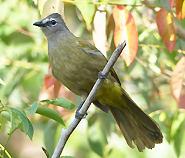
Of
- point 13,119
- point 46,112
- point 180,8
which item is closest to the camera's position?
point 13,119

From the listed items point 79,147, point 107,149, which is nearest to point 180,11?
point 107,149

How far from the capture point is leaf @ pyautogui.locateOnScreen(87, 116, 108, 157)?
3072mm

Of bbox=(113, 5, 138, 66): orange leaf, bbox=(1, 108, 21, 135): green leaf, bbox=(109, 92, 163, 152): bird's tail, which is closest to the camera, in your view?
bbox=(1, 108, 21, 135): green leaf

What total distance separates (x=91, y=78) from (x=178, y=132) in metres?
A: 0.91

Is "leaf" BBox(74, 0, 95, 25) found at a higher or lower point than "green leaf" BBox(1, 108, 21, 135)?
higher

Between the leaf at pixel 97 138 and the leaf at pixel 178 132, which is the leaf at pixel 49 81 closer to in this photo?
the leaf at pixel 97 138

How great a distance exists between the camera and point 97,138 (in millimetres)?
3102

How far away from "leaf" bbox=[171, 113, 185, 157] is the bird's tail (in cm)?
21

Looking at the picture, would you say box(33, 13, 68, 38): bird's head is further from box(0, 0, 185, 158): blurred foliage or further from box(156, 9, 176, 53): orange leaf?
box(156, 9, 176, 53): orange leaf

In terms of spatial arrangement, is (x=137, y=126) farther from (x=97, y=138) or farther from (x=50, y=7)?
(x=50, y=7)

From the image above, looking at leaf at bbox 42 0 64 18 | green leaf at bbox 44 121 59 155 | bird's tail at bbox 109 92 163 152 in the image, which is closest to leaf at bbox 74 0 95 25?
leaf at bbox 42 0 64 18

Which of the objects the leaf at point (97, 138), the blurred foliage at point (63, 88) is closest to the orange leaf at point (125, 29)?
the blurred foliage at point (63, 88)

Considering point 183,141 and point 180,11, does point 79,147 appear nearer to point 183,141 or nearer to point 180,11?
point 183,141

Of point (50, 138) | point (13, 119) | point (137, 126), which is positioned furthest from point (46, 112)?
point (50, 138)
